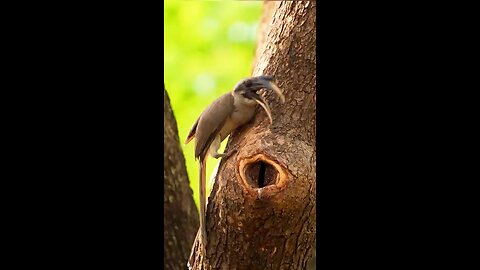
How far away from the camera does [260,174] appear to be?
2312mm

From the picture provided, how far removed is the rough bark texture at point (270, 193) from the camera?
227 cm

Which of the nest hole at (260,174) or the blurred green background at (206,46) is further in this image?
the blurred green background at (206,46)

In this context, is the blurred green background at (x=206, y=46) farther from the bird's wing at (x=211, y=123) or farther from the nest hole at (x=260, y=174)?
the nest hole at (x=260, y=174)

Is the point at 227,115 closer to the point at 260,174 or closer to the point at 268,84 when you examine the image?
the point at 268,84

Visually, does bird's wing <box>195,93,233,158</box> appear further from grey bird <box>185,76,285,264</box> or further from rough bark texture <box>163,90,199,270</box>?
rough bark texture <box>163,90,199,270</box>

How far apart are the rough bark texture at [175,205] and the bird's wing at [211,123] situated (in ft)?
1.77

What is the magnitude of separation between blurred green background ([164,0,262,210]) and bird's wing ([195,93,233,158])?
3.74 m

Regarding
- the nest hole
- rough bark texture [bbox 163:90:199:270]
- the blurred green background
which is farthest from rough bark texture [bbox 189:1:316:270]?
the blurred green background

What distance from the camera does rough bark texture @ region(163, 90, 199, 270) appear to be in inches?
122

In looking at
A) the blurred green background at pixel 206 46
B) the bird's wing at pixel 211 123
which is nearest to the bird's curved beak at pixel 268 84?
the bird's wing at pixel 211 123

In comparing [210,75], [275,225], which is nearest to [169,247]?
[275,225]
